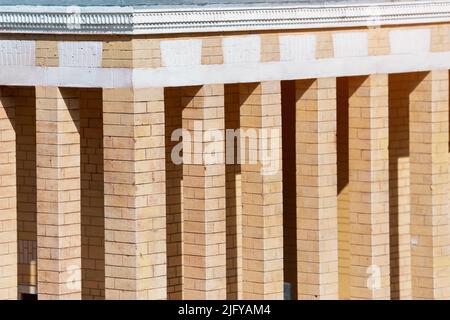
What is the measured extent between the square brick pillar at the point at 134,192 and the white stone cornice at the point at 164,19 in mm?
1031

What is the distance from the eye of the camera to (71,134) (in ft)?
122

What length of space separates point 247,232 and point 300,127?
2.12m

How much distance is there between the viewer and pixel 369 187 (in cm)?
4091

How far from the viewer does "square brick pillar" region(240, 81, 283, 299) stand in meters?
38.7

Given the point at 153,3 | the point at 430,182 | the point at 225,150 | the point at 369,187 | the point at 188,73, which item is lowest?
the point at 369,187

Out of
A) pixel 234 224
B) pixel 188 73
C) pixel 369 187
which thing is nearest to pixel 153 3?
pixel 188 73

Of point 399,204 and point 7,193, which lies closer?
point 7,193

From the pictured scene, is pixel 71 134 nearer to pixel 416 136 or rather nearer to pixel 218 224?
pixel 218 224

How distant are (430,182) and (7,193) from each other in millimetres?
8269

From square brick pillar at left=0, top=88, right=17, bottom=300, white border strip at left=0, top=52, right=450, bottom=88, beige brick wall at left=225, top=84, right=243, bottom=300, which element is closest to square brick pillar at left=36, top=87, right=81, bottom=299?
white border strip at left=0, top=52, right=450, bottom=88

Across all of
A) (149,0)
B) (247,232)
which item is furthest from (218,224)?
(149,0)

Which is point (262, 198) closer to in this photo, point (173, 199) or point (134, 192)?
point (173, 199)

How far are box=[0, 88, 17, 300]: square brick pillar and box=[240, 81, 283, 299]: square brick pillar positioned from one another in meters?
3.81

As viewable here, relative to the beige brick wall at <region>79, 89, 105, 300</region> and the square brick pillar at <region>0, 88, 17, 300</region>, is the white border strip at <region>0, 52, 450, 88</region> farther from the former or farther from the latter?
the beige brick wall at <region>79, 89, 105, 300</region>
